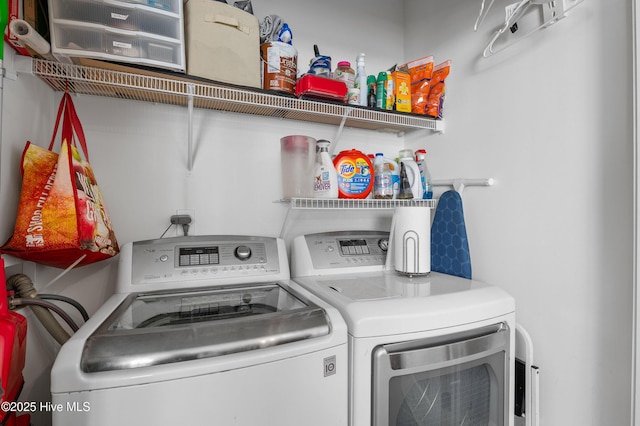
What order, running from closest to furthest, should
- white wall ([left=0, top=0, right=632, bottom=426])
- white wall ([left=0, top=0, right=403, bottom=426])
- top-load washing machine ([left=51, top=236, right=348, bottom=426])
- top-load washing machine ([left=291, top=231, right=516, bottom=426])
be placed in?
top-load washing machine ([left=51, top=236, right=348, bottom=426]) < top-load washing machine ([left=291, top=231, right=516, bottom=426]) < white wall ([left=0, top=0, right=632, bottom=426]) < white wall ([left=0, top=0, right=403, bottom=426])

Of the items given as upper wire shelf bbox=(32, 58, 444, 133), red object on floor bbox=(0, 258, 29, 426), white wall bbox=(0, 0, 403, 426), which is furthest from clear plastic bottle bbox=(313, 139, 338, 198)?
red object on floor bbox=(0, 258, 29, 426)

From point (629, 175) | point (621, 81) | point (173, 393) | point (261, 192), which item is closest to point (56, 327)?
point (173, 393)

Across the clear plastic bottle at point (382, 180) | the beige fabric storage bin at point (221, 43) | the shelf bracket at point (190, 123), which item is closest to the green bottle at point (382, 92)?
the clear plastic bottle at point (382, 180)

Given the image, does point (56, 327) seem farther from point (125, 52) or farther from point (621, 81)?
point (621, 81)

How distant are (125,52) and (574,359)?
1971 millimetres

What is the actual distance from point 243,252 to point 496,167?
4.00 feet

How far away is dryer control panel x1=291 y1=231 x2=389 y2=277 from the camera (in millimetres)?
1446

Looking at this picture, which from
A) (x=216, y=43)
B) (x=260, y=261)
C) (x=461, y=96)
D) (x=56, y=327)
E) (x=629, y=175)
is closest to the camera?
(x=629, y=175)

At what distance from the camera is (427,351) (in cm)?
98

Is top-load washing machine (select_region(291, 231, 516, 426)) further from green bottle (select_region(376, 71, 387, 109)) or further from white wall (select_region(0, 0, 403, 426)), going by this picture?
green bottle (select_region(376, 71, 387, 109))

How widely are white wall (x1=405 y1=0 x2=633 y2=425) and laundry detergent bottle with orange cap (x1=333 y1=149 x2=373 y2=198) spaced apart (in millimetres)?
529

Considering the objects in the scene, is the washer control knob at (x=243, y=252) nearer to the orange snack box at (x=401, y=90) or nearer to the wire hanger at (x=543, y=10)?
the orange snack box at (x=401, y=90)

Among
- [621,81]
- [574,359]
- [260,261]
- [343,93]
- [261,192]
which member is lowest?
[574,359]

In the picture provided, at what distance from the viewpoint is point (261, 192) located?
165 centimetres
